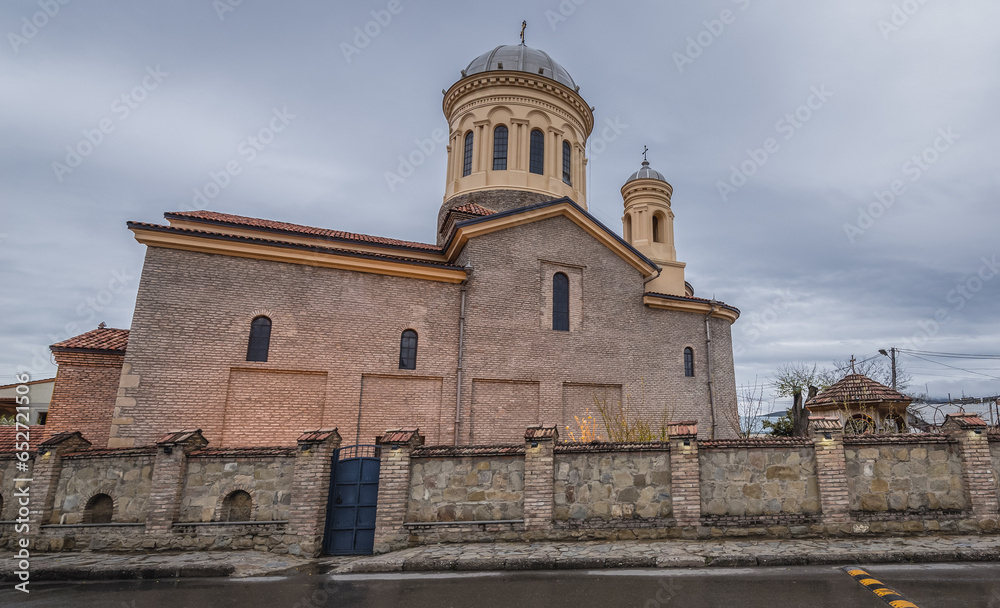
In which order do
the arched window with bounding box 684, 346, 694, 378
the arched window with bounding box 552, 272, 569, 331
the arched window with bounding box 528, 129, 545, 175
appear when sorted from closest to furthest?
1. the arched window with bounding box 552, 272, 569, 331
2. the arched window with bounding box 684, 346, 694, 378
3. the arched window with bounding box 528, 129, 545, 175

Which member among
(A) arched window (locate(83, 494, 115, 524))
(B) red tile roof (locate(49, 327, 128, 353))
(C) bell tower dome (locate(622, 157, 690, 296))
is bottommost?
(A) arched window (locate(83, 494, 115, 524))

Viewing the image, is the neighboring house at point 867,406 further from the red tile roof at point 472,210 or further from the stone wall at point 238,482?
the stone wall at point 238,482

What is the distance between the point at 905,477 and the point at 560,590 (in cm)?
637

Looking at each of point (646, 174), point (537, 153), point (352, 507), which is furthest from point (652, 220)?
point (352, 507)

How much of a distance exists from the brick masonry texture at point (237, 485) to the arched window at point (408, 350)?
17.1 ft

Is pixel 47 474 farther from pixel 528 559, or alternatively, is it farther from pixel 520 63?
pixel 520 63

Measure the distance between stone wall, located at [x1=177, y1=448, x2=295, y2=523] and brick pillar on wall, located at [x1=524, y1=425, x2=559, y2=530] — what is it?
12.6 ft

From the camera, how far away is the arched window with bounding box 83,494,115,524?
830cm

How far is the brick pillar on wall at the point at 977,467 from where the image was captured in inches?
324

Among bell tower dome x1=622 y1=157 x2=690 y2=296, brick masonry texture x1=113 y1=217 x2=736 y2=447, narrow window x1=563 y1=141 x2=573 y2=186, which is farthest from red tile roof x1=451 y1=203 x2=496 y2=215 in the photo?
bell tower dome x1=622 y1=157 x2=690 y2=296

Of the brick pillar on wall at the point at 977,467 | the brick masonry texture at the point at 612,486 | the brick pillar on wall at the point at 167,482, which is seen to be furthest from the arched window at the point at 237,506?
the brick pillar on wall at the point at 977,467

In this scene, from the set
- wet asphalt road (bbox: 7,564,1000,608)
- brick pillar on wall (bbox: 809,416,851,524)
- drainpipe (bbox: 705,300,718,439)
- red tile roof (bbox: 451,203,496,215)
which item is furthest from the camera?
red tile roof (bbox: 451,203,496,215)

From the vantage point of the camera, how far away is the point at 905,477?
8406mm

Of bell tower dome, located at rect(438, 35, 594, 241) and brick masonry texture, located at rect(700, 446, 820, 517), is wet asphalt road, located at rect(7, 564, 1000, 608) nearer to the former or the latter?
brick masonry texture, located at rect(700, 446, 820, 517)
